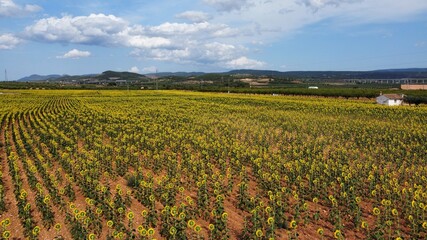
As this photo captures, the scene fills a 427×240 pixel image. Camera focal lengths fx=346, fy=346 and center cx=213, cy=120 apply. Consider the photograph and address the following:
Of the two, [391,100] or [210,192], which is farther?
[391,100]

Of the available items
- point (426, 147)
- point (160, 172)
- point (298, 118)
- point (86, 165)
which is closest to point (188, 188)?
point (160, 172)

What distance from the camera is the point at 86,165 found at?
1421 centimetres

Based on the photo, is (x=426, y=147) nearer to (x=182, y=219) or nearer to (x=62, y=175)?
(x=182, y=219)

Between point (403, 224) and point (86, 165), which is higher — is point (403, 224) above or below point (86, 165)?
below

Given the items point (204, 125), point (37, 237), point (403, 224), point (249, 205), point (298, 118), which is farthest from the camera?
point (298, 118)

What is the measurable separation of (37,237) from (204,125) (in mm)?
19816

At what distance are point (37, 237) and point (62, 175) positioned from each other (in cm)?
531

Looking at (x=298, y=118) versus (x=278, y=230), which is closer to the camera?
(x=278, y=230)

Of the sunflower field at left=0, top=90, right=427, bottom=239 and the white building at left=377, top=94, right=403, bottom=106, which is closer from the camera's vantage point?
the sunflower field at left=0, top=90, right=427, bottom=239

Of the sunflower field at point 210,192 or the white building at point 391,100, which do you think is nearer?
the sunflower field at point 210,192

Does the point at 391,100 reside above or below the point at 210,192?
above

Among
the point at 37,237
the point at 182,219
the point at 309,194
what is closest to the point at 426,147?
the point at 309,194

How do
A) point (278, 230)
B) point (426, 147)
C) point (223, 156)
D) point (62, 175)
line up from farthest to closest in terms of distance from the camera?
point (426, 147) → point (223, 156) → point (62, 175) → point (278, 230)

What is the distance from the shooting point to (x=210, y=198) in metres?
11.6
